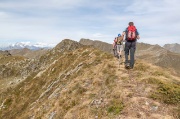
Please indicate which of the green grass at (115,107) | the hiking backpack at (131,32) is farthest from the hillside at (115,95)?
the hiking backpack at (131,32)

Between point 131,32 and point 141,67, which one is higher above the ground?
point 131,32

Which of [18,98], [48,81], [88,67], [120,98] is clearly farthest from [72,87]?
[18,98]

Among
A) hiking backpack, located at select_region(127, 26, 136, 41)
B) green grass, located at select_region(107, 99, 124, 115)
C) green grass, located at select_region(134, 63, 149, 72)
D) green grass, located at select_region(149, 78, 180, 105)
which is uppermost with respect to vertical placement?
hiking backpack, located at select_region(127, 26, 136, 41)

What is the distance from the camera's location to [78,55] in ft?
136

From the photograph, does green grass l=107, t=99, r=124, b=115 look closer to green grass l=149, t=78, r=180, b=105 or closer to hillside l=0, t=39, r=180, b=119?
hillside l=0, t=39, r=180, b=119

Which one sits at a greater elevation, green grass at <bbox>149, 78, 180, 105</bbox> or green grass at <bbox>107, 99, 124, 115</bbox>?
green grass at <bbox>149, 78, 180, 105</bbox>

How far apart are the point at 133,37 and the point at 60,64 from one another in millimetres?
21505

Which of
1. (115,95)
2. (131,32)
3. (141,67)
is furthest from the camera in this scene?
(141,67)

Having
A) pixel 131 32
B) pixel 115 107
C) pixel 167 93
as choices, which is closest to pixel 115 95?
pixel 115 107

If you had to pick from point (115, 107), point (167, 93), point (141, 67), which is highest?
point (141, 67)

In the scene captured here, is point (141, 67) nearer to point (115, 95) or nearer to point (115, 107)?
point (115, 95)

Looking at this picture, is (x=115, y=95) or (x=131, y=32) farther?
(x=131, y=32)

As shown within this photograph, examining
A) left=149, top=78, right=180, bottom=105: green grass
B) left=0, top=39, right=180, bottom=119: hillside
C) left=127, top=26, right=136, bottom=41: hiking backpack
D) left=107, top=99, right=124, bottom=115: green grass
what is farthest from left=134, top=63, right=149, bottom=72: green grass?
left=107, top=99, right=124, bottom=115: green grass

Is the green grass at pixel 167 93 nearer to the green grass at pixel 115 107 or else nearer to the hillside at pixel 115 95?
the hillside at pixel 115 95
